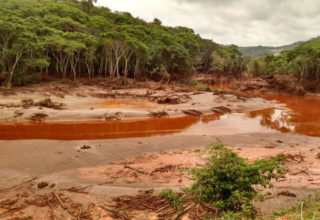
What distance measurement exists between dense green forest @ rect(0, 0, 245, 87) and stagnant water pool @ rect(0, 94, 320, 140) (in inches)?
461

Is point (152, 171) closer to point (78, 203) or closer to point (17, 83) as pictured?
point (78, 203)

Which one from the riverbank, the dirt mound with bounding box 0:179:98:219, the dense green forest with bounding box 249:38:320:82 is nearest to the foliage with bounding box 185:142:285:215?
the riverbank

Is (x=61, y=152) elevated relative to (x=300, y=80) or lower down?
lower down

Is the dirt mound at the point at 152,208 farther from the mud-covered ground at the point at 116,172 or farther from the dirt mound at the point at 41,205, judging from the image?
the dirt mound at the point at 41,205

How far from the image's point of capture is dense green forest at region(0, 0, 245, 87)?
19750 millimetres

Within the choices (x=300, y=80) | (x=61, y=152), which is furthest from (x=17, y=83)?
(x=300, y=80)

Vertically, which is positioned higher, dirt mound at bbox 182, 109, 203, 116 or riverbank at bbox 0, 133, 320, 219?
dirt mound at bbox 182, 109, 203, 116

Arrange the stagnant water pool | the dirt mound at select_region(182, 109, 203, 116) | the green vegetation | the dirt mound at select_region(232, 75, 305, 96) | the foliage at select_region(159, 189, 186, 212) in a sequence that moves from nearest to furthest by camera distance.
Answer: the green vegetation, the foliage at select_region(159, 189, 186, 212), the stagnant water pool, the dirt mound at select_region(182, 109, 203, 116), the dirt mound at select_region(232, 75, 305, 96)

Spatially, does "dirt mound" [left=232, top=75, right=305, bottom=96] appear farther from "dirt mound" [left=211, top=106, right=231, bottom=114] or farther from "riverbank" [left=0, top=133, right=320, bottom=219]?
"riverbank" [left=0, top=133, right=320, bottom=219]

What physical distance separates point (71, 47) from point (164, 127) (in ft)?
58.3

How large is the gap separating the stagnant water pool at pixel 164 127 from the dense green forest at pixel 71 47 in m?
11.7

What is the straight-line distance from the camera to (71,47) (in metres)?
24.0

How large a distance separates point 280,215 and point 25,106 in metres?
15.9

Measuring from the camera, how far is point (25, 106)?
14.1 m
